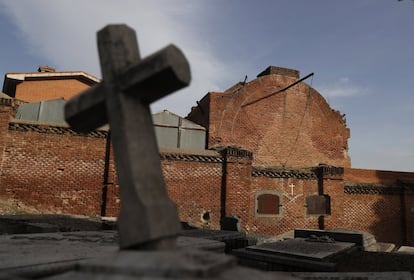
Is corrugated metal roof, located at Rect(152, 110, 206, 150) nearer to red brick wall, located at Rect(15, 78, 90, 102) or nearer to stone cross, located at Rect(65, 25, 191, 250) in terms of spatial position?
red brick wall, located at Rect(15, 78, 90, 102)

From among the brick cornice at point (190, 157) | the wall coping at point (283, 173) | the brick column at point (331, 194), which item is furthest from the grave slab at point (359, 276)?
the brick column at point (331, 194)

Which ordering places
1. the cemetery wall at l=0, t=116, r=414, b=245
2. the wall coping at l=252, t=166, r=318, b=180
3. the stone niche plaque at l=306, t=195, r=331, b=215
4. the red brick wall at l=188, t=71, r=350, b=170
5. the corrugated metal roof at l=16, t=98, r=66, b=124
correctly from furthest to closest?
the red brick wall at l=188, t=71, r=350, b=170 < the stone niche plaque at l=306, t=195, r=331, b=215 < the wall coping at l=252, t=166, r=318, b=180 < the corrugated metal roof at l=16, t=98, r=66, b=124 < the cemetery wall at l=0, t=116, r=414, b=245

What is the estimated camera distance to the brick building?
38.7ft

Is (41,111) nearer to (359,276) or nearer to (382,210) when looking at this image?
(359,276)

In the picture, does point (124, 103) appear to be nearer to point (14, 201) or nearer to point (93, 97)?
point (93, 97)

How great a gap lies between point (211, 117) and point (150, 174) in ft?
55.5

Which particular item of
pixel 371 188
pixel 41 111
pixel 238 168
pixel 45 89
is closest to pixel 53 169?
pixel 41 111

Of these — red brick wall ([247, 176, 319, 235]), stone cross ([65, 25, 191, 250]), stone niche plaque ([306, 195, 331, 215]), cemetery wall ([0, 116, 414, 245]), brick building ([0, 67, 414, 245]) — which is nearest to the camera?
stone cross ([65, 25, 191, 250])

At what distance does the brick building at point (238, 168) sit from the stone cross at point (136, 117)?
30.2 ft

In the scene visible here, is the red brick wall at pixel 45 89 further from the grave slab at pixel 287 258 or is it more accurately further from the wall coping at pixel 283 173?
the grave slab at pixel 287 258

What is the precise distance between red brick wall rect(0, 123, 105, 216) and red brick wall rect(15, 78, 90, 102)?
8.41 metres

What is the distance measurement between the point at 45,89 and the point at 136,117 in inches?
796

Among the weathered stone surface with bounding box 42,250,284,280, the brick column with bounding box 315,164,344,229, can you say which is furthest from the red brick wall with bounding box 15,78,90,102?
the weathered stone surface with bounding box 42,250,284,280

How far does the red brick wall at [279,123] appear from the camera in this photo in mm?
19422
